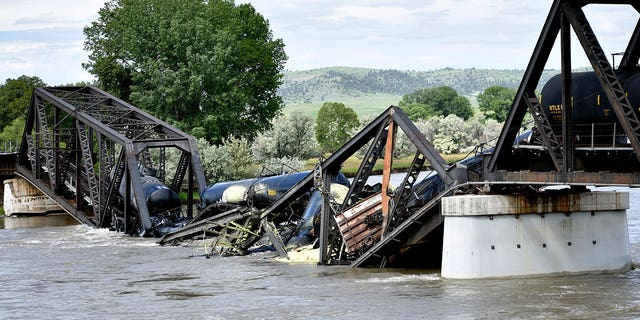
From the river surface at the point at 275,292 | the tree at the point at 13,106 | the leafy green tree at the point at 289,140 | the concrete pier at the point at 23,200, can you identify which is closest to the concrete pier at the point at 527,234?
the river surface at the point at 275,292

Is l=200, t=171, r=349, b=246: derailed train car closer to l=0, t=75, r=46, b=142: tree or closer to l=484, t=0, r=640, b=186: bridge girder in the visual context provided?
l=484, t=0, r=640, b=186: bridge girder

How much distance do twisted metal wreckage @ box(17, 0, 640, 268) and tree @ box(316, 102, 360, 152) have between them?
80.2 metres

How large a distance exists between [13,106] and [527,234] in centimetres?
10212

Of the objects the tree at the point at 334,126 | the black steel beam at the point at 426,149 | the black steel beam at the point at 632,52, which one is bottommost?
the black steel beam at the point at 426,149

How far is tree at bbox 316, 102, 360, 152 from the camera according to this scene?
15561 cm

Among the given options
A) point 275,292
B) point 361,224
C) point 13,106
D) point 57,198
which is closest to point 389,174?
point 361,224

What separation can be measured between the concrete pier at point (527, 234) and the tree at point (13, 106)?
288 ft

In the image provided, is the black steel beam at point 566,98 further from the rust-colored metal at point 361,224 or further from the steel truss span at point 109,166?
the steel truss span at point 109,166

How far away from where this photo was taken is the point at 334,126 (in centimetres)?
16562

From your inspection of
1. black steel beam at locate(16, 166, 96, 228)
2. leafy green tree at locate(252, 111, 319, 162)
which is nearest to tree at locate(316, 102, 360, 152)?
leafy green tree at locate(252, 111, 319, 162)

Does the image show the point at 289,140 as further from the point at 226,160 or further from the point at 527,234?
the point at 527,234

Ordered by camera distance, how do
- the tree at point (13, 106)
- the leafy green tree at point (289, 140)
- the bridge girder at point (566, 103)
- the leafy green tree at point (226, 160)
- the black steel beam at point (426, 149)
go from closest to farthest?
the bridge girder at point (566, 103) → the black steel beam at point (426, 149) → the leafy green tree at point (226, 160) → the leafy green tree at point (289, 140) → the tree at point (13, 106)

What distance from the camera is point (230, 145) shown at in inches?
3664

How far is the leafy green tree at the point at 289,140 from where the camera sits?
345 ft
